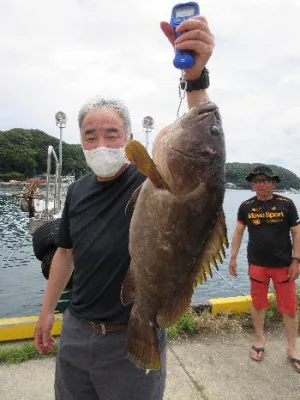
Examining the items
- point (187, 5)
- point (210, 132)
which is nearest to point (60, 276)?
A: point (210, 132)

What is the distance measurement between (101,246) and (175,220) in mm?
726

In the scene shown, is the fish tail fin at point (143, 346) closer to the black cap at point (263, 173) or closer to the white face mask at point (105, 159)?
the white face mask at point (105, 159)

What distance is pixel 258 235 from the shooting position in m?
5.44

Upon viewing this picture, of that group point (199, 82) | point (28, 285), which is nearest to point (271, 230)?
point (199, 82)

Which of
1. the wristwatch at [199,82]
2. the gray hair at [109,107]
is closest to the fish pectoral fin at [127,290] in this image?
the gray hair at [109,107]

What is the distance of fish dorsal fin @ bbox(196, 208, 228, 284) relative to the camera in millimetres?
1960

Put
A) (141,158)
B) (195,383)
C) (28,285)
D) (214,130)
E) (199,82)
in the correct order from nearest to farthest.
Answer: (141,158) → (214,130) → (199,82) → (195,383) → (28,285)

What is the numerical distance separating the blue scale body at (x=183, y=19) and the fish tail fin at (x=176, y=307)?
1.26 m

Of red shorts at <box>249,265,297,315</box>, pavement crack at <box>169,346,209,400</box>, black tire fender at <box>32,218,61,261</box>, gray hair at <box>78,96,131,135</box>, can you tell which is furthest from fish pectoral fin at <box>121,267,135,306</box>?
black tire fender at <box>32,218,61,261</box>

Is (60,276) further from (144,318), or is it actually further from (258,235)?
(258,235)

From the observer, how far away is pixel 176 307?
2.03 metres

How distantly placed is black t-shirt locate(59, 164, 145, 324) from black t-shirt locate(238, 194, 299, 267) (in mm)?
3344

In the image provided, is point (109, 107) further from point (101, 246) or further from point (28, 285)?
point (28, 285)

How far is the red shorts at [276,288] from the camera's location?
4969mm
